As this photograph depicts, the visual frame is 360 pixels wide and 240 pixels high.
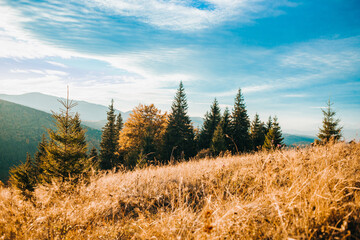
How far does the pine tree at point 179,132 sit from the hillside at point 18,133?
61.1 meters

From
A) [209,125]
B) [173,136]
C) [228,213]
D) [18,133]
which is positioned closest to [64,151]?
[228,213]

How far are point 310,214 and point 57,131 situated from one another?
993cm

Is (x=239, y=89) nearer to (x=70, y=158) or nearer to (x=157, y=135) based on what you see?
(x=157, y=135)

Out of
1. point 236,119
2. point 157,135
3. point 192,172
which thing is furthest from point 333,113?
point 192,172

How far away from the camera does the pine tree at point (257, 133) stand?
123 ft

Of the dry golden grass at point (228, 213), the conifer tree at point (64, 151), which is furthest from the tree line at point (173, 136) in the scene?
the dry golden grass at point (228, 213)

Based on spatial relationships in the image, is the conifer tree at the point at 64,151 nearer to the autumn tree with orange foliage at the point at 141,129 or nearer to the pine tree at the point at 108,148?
the autumn tree with orange foliage at the point at 141,129

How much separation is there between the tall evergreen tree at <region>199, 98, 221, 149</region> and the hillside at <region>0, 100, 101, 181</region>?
6309 centimetres

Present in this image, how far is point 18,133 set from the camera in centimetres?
11406

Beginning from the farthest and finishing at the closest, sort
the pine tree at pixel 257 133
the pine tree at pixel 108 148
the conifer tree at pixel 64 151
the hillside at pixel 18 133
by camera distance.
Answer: the hillside at pixel 18 133, the pine tree at pixel 257 133, the pine tree at pixel 108 148, the conifer tree at pixel 64 151

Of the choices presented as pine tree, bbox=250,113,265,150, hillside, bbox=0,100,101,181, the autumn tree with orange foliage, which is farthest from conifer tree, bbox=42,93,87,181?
hillside, bbox=0,100,101,181

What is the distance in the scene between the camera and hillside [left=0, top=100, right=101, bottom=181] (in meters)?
90.1

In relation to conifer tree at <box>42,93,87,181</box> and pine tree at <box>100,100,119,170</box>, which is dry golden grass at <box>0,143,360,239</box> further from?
pine tree at <box>100,100,119,170</box>

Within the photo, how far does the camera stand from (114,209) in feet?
10.1
